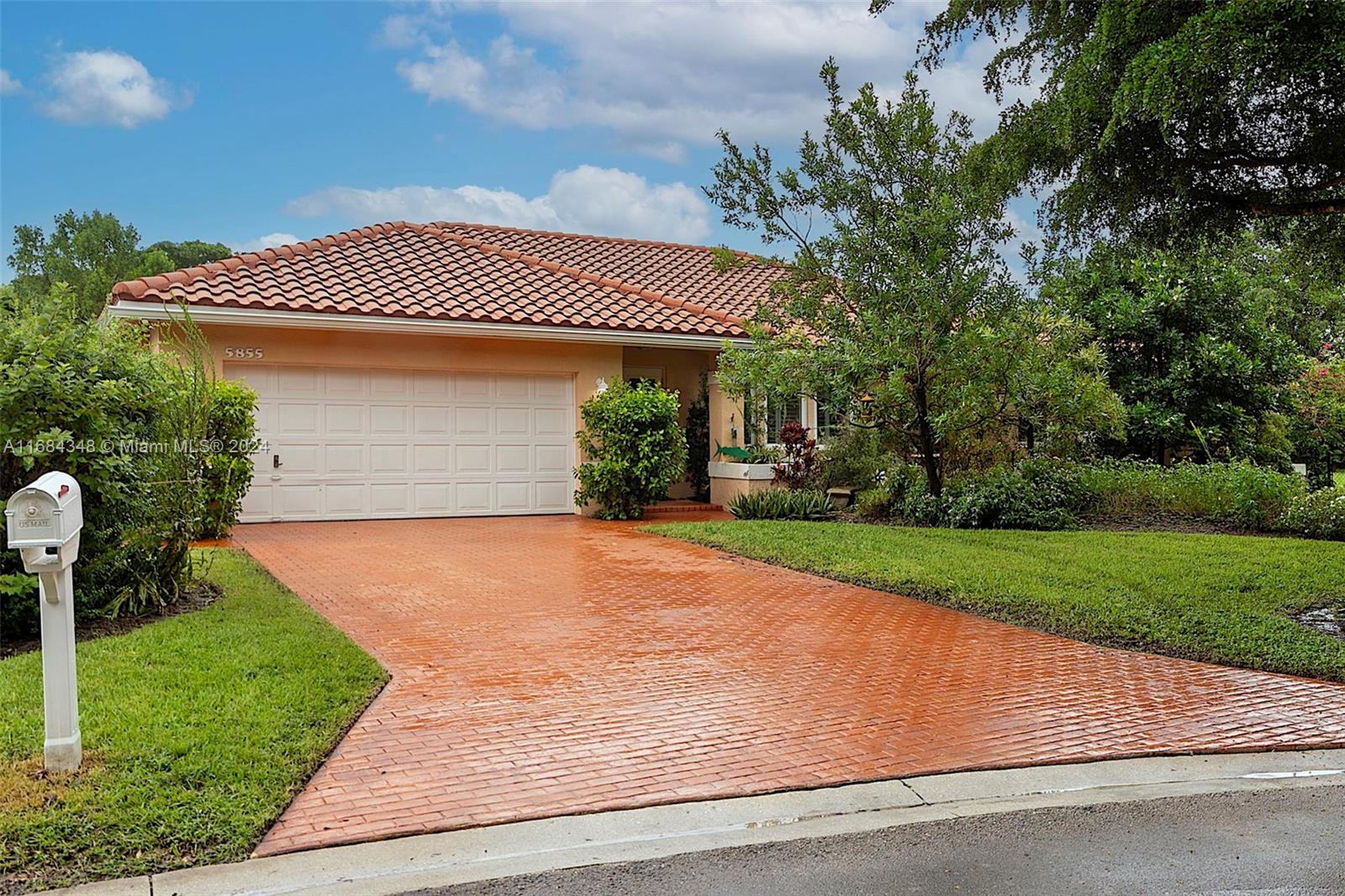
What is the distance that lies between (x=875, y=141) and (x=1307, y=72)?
7271 mm

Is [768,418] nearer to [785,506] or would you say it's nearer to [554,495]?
[785,506]

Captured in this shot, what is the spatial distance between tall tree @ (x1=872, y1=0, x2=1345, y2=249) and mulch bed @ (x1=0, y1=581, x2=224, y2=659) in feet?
25.6

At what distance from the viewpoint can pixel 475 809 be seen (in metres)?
4.32

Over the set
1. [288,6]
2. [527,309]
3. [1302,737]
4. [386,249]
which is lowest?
[1302,737]

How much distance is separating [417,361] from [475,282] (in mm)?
2033

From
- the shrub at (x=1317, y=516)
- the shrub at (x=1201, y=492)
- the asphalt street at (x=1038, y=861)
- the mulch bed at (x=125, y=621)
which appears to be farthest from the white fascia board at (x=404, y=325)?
the asphalt street at (x=1038, y=861)

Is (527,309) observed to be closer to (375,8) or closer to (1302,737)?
(375,8)

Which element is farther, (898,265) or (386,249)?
(386,249)

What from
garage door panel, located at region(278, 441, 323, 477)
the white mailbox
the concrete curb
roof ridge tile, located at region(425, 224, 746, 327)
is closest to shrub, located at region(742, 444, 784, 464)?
roof ridge tile, located at region(425, 224, 746, 327)

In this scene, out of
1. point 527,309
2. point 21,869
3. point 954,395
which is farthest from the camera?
point 527,309

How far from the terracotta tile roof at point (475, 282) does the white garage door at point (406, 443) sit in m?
1.11

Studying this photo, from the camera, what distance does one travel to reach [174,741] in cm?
473

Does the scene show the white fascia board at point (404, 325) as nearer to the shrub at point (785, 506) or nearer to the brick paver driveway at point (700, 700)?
the shrub at point (785, 506)

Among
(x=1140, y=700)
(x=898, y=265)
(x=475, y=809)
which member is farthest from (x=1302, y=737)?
(x=898, y=265)
